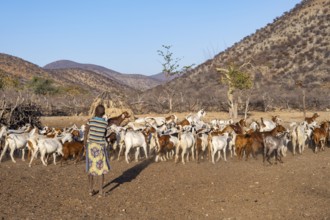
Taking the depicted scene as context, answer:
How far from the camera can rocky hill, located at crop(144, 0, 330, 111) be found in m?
36.6

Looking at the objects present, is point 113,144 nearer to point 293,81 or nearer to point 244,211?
point 244,211

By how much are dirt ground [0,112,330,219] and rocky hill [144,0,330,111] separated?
2187cm

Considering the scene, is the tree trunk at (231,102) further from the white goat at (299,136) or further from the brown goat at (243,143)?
the brown goat at (243,143)

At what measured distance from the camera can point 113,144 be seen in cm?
1571

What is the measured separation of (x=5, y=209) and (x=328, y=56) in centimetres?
4499

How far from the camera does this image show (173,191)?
1042 centimetres

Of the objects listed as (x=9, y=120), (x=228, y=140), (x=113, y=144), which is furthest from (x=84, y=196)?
(x=9, y=120)

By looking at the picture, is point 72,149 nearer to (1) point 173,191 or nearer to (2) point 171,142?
(2) point 171,142

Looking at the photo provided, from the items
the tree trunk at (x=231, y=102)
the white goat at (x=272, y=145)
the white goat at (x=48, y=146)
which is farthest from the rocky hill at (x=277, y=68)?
the white goat at (x=48, y=146)

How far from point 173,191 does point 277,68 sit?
139 feet

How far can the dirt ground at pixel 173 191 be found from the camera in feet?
28.0

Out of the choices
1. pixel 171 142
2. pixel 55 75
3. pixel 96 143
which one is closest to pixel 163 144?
pixel 171 142

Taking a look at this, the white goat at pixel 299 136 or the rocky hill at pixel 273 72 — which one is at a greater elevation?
the rocky hill at pixel 273 72

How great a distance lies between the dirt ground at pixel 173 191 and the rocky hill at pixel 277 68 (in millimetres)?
21866
